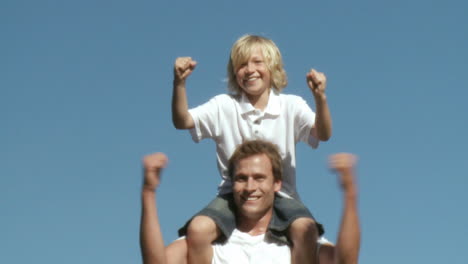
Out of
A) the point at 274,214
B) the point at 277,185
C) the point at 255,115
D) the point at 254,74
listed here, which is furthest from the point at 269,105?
the point at 274,214

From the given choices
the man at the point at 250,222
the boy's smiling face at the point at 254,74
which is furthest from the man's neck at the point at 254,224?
the boy's smiling face at the point at 254,74

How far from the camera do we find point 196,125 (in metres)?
9.73

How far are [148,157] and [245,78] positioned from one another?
5.64 ft

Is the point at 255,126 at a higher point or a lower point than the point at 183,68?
lower

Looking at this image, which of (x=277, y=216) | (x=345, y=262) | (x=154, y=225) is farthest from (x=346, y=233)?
(x=154, y=225)

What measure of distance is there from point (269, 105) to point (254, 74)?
1.24 feet

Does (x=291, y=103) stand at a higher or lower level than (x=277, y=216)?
higher

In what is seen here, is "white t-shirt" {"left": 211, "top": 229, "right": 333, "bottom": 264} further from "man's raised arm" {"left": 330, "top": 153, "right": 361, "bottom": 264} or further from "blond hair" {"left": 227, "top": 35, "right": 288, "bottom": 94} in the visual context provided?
"blond hair" {"left": 227, "top": 35, "right": 288, "bottom": 94}

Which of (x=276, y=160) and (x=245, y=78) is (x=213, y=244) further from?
(x=245, y=78)

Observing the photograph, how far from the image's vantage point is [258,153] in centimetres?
927

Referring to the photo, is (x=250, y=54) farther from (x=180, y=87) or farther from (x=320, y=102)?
(x=320, y=102)

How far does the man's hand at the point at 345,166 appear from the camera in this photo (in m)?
8.26

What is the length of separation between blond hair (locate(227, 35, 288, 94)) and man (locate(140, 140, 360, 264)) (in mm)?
885

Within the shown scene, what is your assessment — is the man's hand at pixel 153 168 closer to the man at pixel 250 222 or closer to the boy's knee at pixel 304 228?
the man at pixel 250 222
